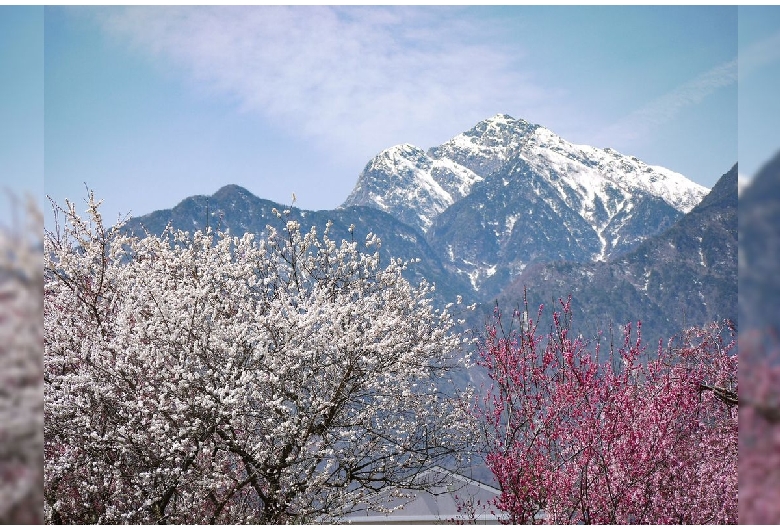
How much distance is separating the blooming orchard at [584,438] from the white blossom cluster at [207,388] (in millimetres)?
1063

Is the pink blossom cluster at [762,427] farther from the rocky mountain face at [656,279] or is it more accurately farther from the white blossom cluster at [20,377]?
the rocky mountain face at [656,279]

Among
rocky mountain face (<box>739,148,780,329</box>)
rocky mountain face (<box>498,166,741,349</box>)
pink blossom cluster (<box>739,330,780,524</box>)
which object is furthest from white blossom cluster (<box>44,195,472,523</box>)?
rocky mountain face (<box>498,166,741,349</box>)

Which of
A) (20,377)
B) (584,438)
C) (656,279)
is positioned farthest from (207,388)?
(656,279)

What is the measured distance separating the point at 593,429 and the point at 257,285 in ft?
11.0

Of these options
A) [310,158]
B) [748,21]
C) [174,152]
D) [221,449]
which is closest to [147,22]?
[174,152]

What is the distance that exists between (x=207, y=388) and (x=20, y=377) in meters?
1.97

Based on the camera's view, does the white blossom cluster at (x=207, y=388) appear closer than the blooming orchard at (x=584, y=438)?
No

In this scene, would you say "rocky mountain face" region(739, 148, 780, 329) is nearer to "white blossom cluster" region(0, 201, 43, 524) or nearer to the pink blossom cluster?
the pink blossom cluster

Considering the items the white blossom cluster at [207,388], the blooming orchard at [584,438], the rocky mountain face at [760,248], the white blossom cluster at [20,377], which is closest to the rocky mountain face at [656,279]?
the white blossom cluster at [207,388]

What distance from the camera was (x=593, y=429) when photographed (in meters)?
4.28

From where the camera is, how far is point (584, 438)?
4.27m

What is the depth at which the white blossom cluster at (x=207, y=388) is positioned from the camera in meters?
4.92

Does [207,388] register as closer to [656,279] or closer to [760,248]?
[760,248]

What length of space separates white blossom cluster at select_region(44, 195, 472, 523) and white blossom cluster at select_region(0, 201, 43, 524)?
5.93 ft
